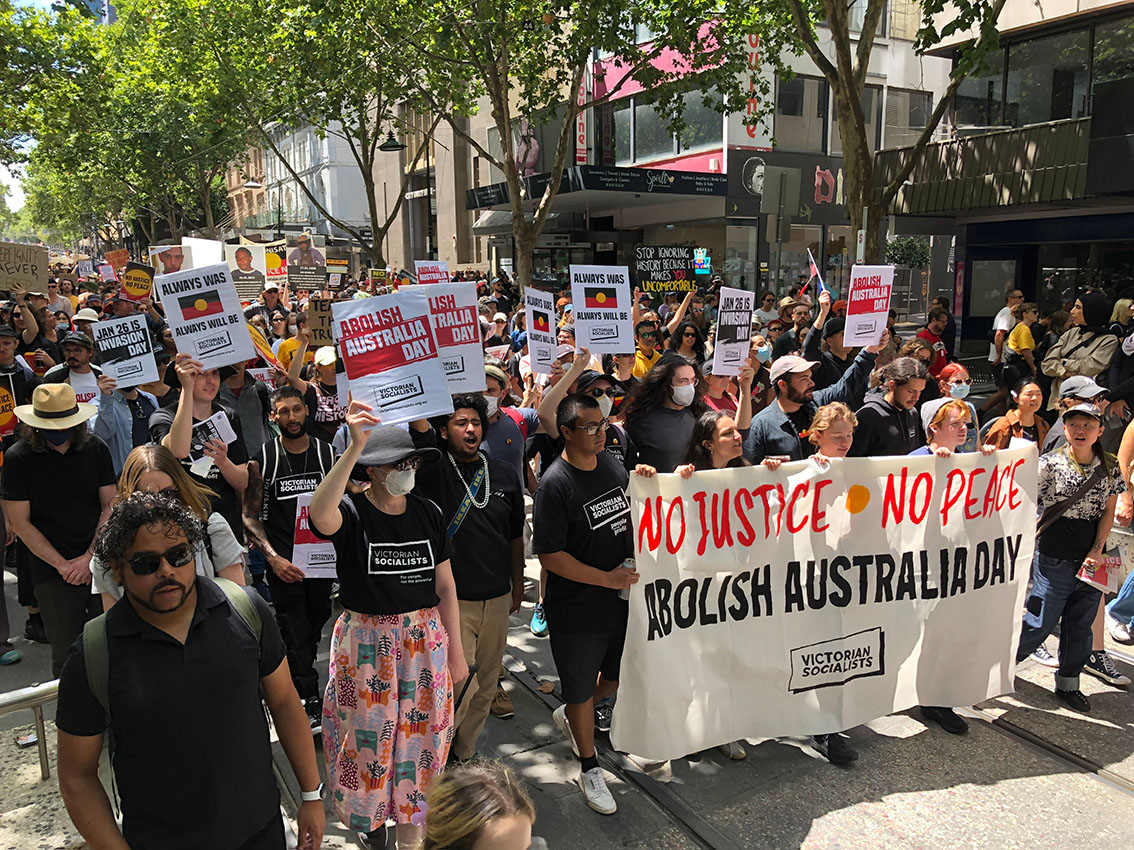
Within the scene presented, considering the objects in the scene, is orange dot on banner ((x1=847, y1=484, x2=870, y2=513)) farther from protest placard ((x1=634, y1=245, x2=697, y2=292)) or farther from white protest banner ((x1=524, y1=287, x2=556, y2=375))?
protest placard ((x1=634, y1=245, x2=697, y2=292))

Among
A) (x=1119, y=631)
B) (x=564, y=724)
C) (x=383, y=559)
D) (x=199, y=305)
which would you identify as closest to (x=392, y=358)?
(x=383, y=559)

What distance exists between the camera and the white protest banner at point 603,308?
6605mm

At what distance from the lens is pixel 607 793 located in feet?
12.7

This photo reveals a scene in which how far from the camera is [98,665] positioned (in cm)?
219

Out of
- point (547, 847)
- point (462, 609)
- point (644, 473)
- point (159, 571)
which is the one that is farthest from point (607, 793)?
point (159, 571)

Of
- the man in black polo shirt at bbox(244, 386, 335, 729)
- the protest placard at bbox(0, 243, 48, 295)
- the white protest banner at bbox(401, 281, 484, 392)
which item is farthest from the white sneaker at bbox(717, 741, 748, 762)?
the protest placard at bbox(0, 243, 48, 295)

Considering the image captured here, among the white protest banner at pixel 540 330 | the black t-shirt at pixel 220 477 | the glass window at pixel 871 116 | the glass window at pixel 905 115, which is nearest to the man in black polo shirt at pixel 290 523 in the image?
the black t-shirt at pixel 220 477

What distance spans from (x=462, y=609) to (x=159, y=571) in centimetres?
197

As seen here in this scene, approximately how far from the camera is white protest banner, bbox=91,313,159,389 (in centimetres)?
572

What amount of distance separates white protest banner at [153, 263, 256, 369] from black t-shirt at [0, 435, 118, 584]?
80cm

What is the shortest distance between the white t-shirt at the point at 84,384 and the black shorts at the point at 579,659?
14.4 feet

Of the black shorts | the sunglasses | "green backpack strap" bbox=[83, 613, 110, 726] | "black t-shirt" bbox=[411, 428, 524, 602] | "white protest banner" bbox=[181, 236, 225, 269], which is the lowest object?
the black shorts

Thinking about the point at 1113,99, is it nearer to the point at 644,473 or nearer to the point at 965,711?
the point at 965,711

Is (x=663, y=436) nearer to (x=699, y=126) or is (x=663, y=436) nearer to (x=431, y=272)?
(x=431, y=272)
